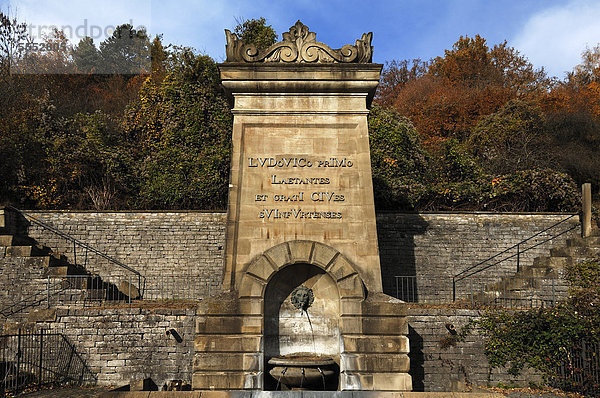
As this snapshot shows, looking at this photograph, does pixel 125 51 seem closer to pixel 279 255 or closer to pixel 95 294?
pixel 95 294

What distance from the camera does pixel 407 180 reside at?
18828mm

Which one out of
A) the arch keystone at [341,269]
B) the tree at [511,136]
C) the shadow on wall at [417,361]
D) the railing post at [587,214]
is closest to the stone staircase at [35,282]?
the arch keystone at [341,269]

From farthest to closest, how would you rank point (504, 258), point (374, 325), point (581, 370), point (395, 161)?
point (395, 161)
point (504, 258)
point (581, 370)
point (374, 325)

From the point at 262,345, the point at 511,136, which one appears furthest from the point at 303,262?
the point at 511,136

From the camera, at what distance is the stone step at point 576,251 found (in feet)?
46.9

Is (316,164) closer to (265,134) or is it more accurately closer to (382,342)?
(265,134)

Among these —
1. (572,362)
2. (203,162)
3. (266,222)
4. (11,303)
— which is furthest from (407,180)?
(11,303)

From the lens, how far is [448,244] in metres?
16.3

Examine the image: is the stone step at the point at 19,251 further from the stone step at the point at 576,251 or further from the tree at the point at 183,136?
the stone step at the point at 576,251

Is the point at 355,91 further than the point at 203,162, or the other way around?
the point at 203,162

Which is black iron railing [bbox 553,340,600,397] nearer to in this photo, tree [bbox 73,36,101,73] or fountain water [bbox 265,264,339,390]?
fountain water [bbox 265,264,339,390]

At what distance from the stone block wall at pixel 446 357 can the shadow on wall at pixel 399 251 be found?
3.75m

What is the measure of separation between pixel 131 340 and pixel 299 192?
216 inches

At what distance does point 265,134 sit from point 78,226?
1006 centimetres
